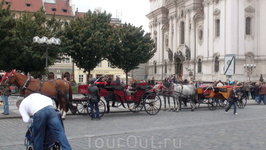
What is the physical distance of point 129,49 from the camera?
39938 millimetres

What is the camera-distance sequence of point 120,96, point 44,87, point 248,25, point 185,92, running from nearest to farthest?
point 44,87, point 120,96, point 185,92, point 248,25

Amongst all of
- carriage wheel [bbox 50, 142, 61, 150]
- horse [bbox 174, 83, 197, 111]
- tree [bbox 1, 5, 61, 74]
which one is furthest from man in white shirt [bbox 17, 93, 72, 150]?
tree [bbox 1, 5, 61, 74]

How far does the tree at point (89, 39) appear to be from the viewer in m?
33.6

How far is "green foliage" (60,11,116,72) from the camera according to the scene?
33625 mm

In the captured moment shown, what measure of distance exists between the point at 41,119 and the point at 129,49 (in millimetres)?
35464

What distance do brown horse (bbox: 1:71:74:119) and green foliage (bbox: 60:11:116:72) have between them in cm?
1989

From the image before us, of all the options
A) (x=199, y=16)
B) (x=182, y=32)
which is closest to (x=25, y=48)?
(x=199, y=16)

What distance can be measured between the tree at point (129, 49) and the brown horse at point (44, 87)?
1050 inches

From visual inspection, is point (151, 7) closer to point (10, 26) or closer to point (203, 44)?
A: point (203, 44)

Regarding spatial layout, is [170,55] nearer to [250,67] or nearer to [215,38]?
[215,38]

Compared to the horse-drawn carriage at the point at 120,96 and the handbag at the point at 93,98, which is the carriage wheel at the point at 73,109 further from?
the handbag at the point at 93,98

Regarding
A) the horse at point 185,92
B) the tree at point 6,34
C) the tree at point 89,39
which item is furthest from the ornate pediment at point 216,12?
the horse at point 185,92

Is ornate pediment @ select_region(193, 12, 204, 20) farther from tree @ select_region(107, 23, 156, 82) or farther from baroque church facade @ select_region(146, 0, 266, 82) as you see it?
tree @ select_region(107, 23, 156, 82)

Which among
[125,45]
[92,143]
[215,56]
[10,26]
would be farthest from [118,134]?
[215,56]
